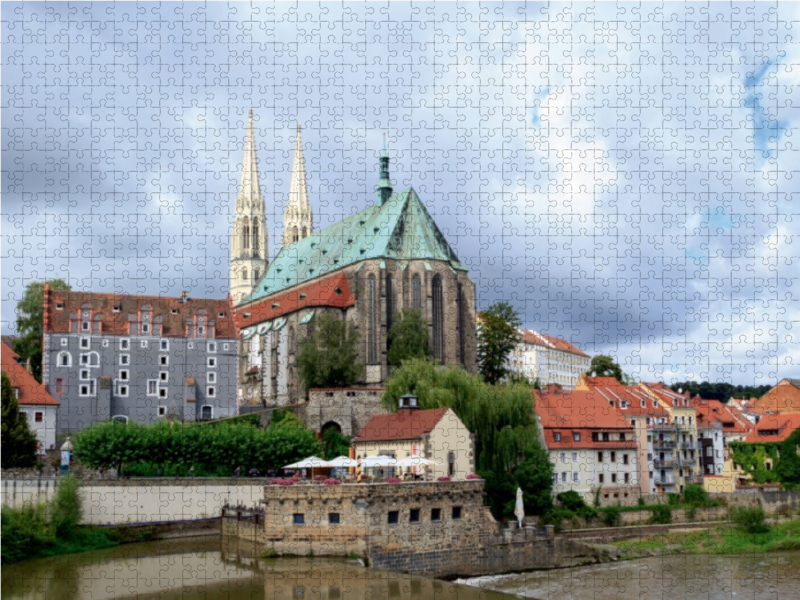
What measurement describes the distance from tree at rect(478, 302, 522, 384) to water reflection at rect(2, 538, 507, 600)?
5251 cm

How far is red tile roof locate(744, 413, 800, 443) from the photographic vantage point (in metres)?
A: 65.7

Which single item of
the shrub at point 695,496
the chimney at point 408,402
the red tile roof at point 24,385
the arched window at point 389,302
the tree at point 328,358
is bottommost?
the shrub at point 695,496

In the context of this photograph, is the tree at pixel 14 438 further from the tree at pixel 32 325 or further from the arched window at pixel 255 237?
the arched window at pixel 255 237

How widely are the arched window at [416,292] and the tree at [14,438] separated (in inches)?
1788

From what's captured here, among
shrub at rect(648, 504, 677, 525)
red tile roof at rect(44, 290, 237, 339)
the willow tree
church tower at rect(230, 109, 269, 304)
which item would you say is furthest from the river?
church tower at rect(230, 109, 269, 304)

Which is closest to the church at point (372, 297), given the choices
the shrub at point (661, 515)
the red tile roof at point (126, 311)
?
the red tile roof at point (126, 311)

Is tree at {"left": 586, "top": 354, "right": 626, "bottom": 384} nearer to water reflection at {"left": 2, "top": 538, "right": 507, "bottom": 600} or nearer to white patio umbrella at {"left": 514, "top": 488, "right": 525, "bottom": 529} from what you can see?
white patio umbrella at {"left": 514, "top": 488, "right": 525, "bottom": 529}

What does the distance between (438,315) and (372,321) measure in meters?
6.26

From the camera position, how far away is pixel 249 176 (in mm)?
130375

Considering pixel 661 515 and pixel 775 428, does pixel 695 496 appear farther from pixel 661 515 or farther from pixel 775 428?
pixel 775 428

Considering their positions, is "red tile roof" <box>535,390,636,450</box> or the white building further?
the white building

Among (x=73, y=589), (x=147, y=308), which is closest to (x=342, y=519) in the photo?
(x=73, y=589)

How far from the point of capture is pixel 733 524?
54094mm

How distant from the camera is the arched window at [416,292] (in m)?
90.5
